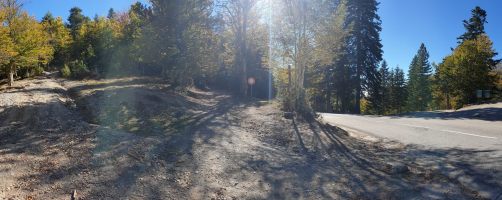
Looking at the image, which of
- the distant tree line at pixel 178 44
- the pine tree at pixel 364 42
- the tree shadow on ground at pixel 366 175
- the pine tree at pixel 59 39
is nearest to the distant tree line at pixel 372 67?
the pine tree at pixel 364 42

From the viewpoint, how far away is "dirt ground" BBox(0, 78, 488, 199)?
5340 mm

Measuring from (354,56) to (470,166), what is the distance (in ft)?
96.7

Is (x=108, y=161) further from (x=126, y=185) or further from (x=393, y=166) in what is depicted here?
(x=393, y=166)

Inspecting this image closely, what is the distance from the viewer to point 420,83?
63.5m

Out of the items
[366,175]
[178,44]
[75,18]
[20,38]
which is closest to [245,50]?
[178,44]

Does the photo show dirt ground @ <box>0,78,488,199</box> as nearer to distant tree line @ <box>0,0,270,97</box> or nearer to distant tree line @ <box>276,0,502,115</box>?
distant tree line @ <box>0,0,270,97</box>

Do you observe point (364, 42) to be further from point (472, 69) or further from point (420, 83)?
point (420, 83)

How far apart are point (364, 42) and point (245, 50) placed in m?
18.3

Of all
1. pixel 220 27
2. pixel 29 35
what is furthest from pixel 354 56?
pixel 29 35

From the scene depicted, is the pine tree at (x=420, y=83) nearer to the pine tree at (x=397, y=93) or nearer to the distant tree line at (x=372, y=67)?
the pine tree at (x=397, y=93)

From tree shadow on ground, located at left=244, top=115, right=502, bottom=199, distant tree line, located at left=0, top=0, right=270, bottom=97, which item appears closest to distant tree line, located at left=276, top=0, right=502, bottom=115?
distant tree line, located at left=0, top=0, right=270, bottom=97

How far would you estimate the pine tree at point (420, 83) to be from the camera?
6353 cm

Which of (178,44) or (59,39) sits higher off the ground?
(59,39)

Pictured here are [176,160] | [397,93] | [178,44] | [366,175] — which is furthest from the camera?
[397,93]
